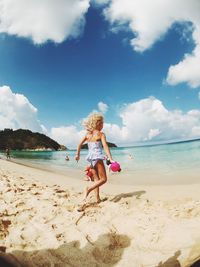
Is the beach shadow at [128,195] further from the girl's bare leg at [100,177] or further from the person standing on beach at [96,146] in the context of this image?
the girl's bare leg at [100,177]

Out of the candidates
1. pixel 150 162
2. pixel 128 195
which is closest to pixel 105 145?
pixel 128 195

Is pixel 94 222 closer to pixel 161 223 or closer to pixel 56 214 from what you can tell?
pixel 56 214

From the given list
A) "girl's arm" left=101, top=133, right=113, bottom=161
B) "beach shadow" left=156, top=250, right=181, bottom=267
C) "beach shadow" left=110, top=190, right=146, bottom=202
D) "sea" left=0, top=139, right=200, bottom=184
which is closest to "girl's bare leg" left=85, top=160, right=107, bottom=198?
"girl's arm" left=101, top=133, right=113, bottom=161

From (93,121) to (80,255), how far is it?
9.46ft

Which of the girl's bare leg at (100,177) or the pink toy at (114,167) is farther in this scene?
the girl's bare leg at (100,177)

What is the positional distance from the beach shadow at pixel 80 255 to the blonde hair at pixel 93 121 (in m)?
2.52

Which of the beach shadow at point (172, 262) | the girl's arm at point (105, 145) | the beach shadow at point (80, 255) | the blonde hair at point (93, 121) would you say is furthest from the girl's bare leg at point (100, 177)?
the beach shadow at point (172, 262)

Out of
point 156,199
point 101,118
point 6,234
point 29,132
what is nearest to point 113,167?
point 101,118

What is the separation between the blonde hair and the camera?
222 inches

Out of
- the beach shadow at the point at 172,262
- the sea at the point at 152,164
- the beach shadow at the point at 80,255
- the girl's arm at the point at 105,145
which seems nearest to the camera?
the beach shadow at the point at 172,262

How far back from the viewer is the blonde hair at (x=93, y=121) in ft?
18.5

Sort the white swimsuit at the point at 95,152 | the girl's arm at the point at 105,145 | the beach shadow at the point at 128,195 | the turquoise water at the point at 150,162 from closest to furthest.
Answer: the girl's arm at the point at 105,145 → the white swimsuit at the point at 95,152 → the beach shadow at the point at 128,195 → the turquoise water at the point at 150,162

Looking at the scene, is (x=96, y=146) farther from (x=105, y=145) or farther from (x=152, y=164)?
(x=152, y=164)

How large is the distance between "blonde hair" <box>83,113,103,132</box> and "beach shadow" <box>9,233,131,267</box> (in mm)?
2522
